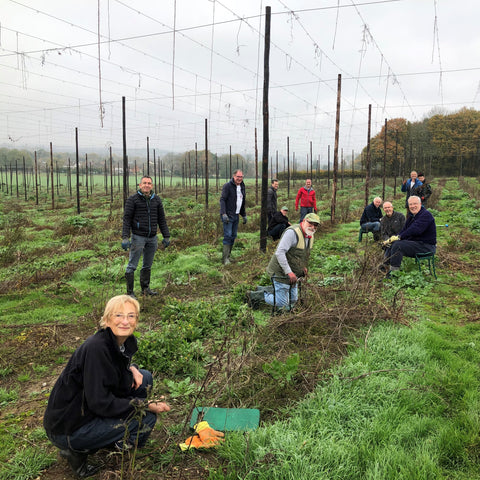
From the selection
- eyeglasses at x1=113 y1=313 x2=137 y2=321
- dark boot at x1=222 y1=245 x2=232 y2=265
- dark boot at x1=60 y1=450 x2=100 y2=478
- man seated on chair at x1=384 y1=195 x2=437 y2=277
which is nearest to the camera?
dark boot at x1=60 y1=450 x2=100 y2=478

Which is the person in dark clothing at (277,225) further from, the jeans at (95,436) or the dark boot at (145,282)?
the jeans at (95,436)

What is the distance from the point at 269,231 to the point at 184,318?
5777 millimetres

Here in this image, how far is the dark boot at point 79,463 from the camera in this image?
2.48 meters

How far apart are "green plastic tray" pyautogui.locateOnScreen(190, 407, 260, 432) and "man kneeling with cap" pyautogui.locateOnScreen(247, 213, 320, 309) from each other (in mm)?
2158

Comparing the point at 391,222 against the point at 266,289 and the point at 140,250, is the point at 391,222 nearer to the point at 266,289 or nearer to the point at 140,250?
the point at 266,289

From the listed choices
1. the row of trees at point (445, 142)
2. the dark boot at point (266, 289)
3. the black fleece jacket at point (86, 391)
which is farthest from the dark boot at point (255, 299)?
the row of trees at point (445, 142)

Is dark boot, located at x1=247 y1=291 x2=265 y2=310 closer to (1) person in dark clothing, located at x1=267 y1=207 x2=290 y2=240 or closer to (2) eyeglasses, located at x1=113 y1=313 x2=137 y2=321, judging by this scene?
(2) eyeglasses, located at x1=113 y1=313 x2=137 y2=321

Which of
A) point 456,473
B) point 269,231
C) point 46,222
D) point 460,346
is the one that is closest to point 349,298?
point 460,346

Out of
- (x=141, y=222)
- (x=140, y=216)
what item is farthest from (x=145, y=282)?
(x=140, y=216)

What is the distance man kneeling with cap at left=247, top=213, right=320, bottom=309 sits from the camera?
199 inches

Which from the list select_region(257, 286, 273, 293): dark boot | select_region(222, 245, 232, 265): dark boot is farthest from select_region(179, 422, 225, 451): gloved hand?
select_region(222, 245, 232, 265): dark boot

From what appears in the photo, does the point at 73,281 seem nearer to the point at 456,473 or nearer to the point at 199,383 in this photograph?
the point at 199,383

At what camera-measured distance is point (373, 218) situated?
397 inches

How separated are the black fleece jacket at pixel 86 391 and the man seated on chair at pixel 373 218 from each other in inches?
340
